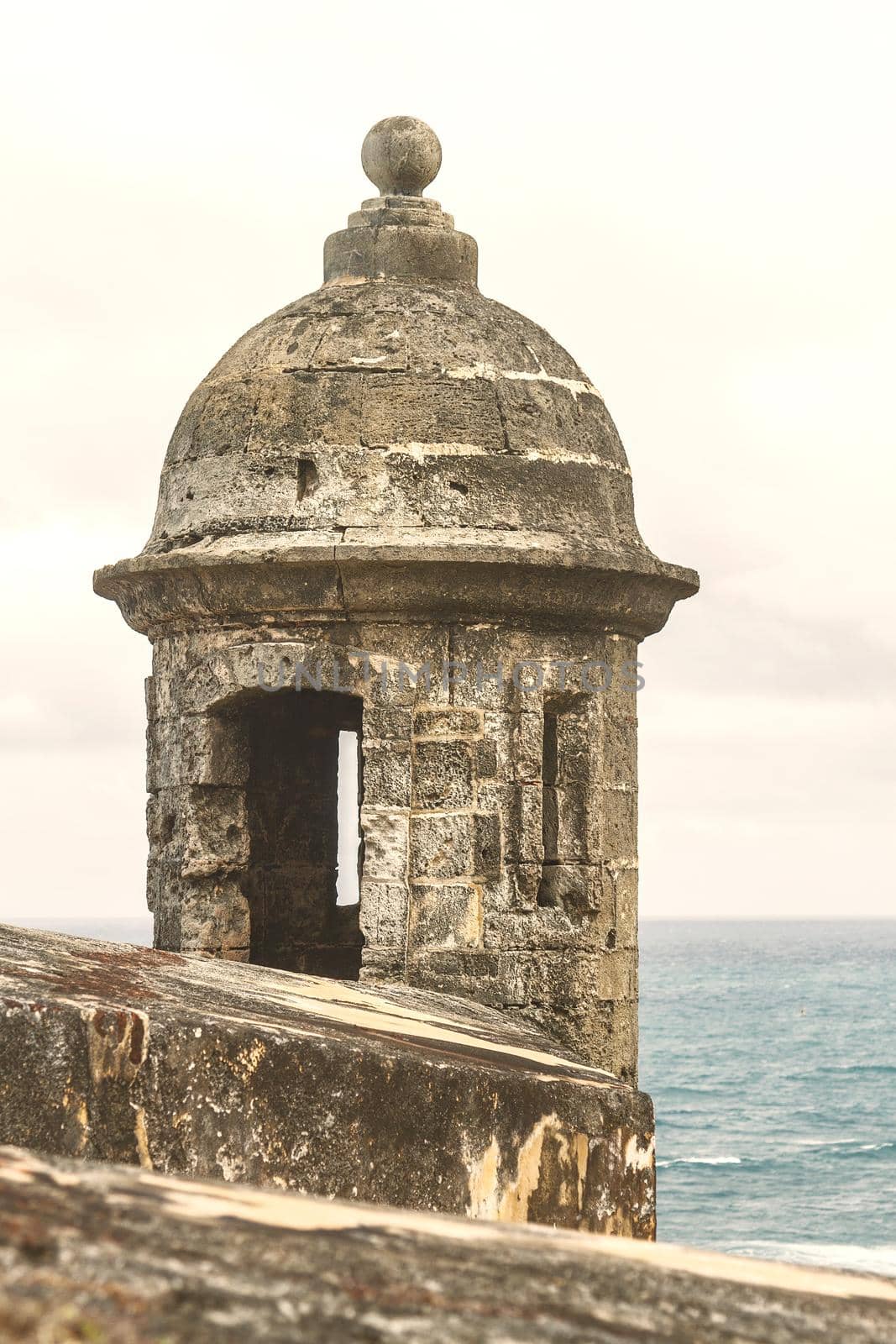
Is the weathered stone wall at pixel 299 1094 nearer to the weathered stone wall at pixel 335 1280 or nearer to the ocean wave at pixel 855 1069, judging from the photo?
the weathered stone wall at pixel 335 1280

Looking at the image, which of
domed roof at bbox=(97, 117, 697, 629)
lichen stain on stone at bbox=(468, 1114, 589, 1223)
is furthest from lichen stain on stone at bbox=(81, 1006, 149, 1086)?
domed roof at bbox=(97, 117, 697, 629)

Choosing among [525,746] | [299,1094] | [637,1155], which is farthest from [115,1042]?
[525,746]

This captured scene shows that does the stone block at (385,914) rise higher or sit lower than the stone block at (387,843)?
lower

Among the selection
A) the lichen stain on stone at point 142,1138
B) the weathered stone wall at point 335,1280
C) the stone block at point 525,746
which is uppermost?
the stone block at point 525,746

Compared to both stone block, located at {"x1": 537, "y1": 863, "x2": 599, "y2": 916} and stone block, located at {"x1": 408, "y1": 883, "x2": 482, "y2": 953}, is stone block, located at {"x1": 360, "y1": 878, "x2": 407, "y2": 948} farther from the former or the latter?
stone block, located at {"x1": 537, "y1": 863, "x2": 599, "y2": 916}

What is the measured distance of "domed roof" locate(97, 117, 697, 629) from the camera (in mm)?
6336

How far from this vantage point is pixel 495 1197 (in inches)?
176

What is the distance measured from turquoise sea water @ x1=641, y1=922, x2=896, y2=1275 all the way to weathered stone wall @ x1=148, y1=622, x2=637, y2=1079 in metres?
15.9

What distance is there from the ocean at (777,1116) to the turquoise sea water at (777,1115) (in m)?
0.06

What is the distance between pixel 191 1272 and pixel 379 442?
4692mm

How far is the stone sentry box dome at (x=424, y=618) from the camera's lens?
20.6 ft

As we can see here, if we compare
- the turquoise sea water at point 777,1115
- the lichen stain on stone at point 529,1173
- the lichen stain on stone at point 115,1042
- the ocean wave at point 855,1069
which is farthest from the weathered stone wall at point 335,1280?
the ocean wave at point 855,1069

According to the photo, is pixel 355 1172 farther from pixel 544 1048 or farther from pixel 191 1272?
pixel 191 1272

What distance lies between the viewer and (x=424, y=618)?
6.30 m
